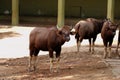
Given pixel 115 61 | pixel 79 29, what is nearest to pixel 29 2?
pixel 79 29

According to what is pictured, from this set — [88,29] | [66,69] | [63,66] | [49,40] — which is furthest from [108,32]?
[49,40]

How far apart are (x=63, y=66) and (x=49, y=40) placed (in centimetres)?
166

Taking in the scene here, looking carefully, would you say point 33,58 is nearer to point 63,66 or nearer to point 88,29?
point 63,66

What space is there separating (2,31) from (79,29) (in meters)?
12.0

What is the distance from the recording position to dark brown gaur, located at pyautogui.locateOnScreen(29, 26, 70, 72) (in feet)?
43.8

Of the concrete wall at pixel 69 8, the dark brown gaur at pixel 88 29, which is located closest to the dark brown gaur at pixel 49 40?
the dark brown gaur at pixel 88 29

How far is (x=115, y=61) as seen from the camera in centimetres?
1612

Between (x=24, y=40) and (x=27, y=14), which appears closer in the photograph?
(x=24, y=40)

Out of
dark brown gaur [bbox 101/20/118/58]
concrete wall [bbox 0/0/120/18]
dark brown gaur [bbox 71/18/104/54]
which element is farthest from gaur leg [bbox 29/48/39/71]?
concrete wall [bbox 0/0/120/18]

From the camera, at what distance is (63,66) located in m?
15.0

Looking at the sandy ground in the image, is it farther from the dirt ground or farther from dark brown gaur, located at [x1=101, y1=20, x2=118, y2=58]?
dark brown gaur, located at [x1=101, y1=20, x2=118, y2=58]

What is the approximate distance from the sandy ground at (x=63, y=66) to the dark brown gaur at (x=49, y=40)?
49 cm

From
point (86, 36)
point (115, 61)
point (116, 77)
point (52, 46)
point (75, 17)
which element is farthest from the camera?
point (75, 17)

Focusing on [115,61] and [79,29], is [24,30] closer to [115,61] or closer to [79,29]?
[79,29]
